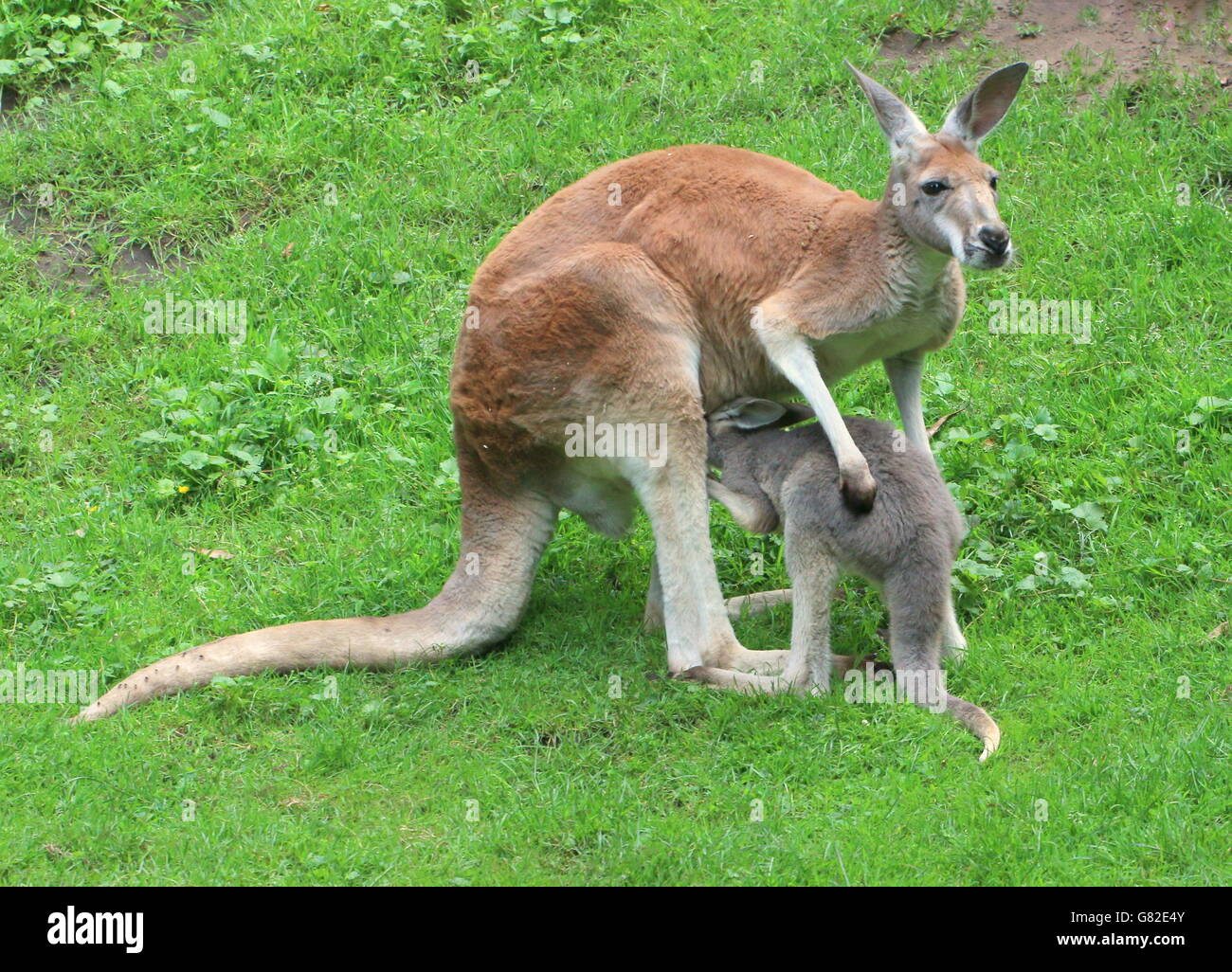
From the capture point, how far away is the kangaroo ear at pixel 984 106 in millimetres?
4777

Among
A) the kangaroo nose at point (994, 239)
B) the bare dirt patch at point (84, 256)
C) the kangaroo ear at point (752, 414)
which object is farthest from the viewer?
the bare dirt patch at point (84, 256)

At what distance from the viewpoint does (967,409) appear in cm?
605

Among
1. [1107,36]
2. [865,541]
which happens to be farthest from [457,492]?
[1107,36]

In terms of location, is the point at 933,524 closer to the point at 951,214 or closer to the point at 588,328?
the point at 951,214

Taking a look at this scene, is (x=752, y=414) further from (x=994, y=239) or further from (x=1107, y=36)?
(x=1107, y=36)

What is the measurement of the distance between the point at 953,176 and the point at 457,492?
236cm

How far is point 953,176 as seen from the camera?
4621 millimetres

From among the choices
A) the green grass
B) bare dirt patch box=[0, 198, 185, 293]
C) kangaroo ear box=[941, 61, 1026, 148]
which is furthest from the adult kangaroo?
bare dirt patch box=[0, 198, 185, 293]

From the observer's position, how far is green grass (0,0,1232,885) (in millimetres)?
4109

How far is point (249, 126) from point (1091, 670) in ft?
17.2

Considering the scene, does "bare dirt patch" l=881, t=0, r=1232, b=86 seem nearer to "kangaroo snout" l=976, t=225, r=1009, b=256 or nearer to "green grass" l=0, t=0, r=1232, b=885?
"green grass" l=0, t=0, r=1232, b=885

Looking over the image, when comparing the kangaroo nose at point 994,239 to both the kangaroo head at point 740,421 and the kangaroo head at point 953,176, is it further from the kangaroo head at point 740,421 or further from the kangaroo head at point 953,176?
the kangaroo head at point 740,421

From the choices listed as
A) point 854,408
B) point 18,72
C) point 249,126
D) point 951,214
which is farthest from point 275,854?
point 18,72

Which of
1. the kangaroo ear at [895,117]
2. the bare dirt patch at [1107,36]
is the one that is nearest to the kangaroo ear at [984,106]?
the kangaroo ear at [895,117]
